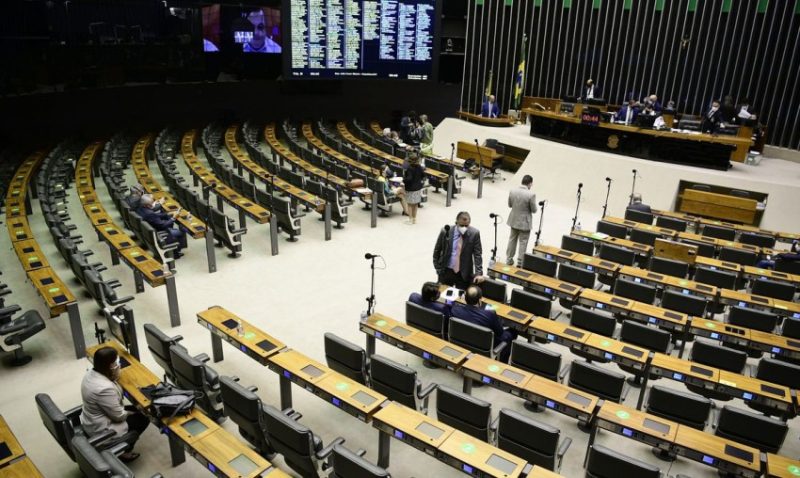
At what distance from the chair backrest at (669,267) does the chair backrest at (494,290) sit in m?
2.45

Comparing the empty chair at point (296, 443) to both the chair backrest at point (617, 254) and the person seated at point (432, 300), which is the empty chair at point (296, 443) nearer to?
the person seated at point (432, 300)

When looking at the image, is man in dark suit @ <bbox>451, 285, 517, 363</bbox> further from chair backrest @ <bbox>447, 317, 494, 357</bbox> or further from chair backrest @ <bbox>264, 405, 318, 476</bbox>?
chair backrest @ <bbox>264, 405, 318, 476</bbox>

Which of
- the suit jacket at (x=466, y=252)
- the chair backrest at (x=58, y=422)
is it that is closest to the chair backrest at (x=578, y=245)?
the suit jacket at (x=466, y=252)

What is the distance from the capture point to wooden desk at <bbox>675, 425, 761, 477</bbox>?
3.94m

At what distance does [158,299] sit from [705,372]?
21.1 feet

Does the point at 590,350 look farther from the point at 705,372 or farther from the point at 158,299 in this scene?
the point at 158,299

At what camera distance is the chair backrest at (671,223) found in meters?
9.75

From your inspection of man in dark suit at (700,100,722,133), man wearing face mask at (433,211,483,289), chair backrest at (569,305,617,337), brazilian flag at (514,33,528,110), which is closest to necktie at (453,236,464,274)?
man wearing face mask at (433,211,483,289)

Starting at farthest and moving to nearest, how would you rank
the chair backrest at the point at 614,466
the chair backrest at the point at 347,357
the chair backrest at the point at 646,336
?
the chair backrest at the point at 646,336 < the chair backrest at the point at 347,357 < the chair backrest at the point at 614,466

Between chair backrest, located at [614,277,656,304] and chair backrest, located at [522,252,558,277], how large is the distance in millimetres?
810

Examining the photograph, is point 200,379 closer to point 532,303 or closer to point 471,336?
point 471,336

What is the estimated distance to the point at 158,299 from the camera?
24.6ft

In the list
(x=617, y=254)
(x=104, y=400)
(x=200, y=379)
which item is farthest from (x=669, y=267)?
(x=104, y=400)

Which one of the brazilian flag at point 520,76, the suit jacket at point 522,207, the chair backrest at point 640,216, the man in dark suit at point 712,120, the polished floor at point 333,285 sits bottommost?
the polished floor at point 333,285
